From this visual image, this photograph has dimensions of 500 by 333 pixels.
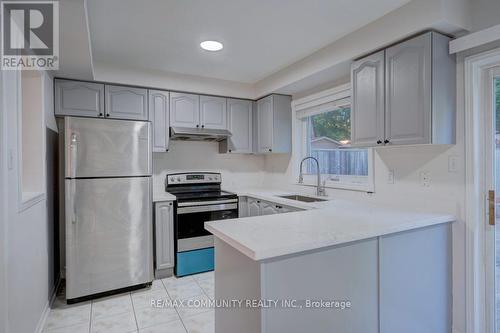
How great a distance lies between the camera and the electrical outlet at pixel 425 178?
2.13 meters

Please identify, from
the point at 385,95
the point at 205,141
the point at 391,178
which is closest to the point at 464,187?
the point at 391,178

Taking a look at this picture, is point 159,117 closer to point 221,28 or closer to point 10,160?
point 221,28

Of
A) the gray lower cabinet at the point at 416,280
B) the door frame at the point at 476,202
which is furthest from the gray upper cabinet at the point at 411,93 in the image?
the gray lower cabinet at the point at 416,280

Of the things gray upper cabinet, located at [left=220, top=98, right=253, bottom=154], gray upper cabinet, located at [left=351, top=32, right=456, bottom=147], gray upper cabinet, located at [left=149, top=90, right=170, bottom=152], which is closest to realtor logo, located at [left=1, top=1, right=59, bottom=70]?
gray upper cabinet, located at [left=149, top=90, right=170, bottom=152]

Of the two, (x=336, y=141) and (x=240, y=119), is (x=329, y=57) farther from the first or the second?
(x=240, y=119)

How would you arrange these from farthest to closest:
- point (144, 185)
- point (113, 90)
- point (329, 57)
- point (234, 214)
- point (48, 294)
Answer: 1. point (234, 214)
2. point (113, 90)
3. point (144, 185)
4. point (329, 57)
5. point (48, 294)

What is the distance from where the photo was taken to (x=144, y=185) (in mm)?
2793

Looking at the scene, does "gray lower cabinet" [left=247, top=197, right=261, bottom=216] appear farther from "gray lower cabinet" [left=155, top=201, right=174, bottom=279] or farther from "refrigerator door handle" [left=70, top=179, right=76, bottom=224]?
"refrigerator door handle" [left=70, top=179, right=76, bottom=224]

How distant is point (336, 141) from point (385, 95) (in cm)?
113

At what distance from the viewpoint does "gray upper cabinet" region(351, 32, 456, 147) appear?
73.4 inches

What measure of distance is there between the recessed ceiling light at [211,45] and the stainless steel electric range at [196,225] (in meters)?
1.62

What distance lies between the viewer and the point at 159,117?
10.9ft

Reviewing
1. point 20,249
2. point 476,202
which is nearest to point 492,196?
point 476,202

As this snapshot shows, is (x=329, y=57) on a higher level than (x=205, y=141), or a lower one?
higher
